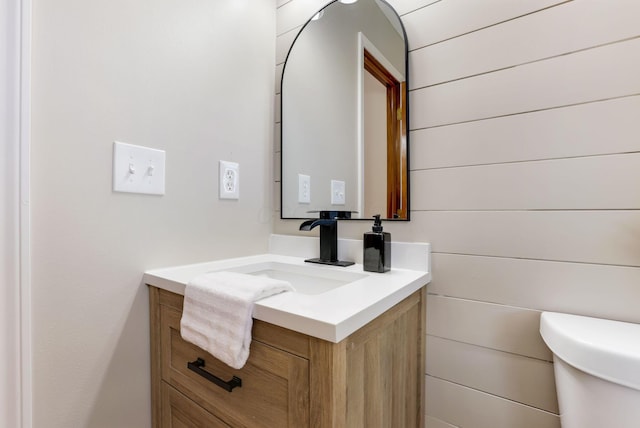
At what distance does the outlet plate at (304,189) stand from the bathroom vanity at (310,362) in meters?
0.35

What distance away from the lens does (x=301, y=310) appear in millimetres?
546

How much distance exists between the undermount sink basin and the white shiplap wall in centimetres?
23

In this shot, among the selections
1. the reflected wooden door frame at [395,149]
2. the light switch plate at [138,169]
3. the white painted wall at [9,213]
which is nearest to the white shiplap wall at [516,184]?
the reflected wooden door frame at [395,149]

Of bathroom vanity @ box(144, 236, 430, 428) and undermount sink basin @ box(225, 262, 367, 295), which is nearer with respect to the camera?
bathroom vanity @ box(144, 236, 430, 428)

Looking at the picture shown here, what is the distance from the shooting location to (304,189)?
1.20 m

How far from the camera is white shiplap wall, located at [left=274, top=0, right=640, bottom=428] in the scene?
671 mm

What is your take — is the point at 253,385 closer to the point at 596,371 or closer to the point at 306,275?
the point at 306,275

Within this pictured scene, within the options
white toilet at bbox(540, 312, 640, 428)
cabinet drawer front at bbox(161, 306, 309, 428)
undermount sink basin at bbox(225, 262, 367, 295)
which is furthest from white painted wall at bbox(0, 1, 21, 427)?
white toilet at bbox(540, 312, 640, 428)

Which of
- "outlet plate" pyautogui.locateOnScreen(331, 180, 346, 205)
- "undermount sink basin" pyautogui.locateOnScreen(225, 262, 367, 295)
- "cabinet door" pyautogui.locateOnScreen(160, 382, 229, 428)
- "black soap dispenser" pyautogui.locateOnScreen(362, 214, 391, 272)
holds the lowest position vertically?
"cabinet door" pyautogui.locateOnScreen(160, 382, 229, 428)

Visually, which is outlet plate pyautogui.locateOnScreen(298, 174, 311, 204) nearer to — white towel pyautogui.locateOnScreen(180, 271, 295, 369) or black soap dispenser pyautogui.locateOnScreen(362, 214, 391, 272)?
black soap dispenser pyautogui.locateOnScreen(362, 214, 391, 272)

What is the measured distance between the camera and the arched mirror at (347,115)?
0.97 meters

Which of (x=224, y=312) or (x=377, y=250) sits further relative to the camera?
(x=377, y=250)

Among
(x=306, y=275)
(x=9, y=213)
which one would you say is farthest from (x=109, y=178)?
(x=306, y=275)

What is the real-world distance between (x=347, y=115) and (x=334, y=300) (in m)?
0.74
